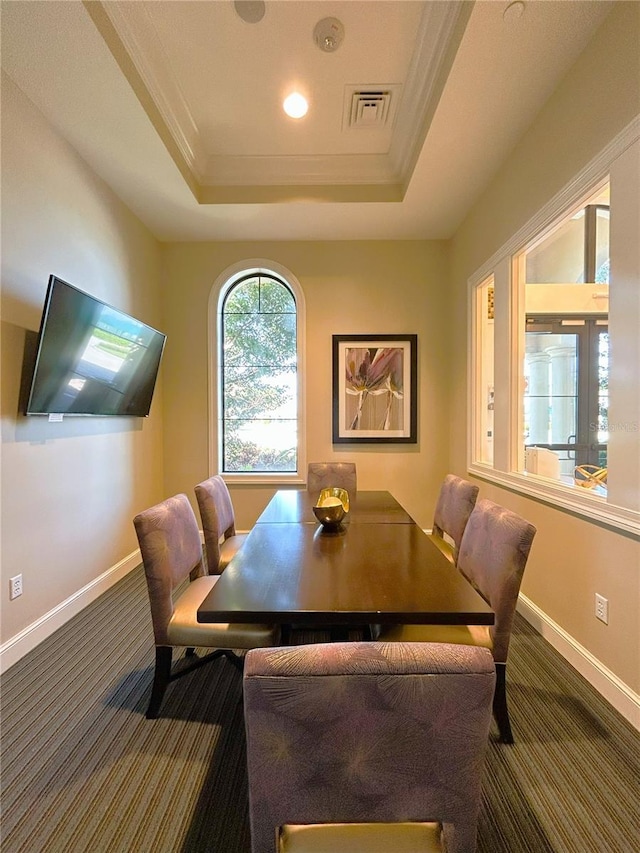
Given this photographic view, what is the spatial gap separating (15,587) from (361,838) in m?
2.15

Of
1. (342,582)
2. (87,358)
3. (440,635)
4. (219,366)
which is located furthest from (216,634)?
(219,366)

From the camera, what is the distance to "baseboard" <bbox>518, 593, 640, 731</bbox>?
1.64 m

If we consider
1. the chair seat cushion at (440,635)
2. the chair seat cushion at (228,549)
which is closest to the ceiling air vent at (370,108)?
the chair seat cushion at (228,549)

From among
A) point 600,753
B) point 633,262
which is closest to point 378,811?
point 600,753

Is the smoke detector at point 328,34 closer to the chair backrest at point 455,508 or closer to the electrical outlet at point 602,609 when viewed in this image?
the chair backrest at point 455,508

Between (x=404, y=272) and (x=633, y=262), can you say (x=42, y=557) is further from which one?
(x=404, y=272)

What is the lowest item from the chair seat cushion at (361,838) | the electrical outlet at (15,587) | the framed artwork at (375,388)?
the electrical outlet at (15,587)

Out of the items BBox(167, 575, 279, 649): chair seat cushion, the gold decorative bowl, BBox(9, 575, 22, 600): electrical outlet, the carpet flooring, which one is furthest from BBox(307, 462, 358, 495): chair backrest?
BBox(9, 575, 22, 600): electrical outlet

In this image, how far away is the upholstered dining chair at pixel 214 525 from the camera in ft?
7.29

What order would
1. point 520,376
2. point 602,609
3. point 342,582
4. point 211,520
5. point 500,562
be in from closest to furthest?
1. point 342,582
2. point 500,562
3. point 602,609
4. point 211,520
5. point 520,376

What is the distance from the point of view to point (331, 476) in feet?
10.2

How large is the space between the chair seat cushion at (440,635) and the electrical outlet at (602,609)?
71 centimetres

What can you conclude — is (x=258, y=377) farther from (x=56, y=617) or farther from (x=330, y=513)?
(x=56, y=617)

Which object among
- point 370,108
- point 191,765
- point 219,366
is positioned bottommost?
point 191,765
